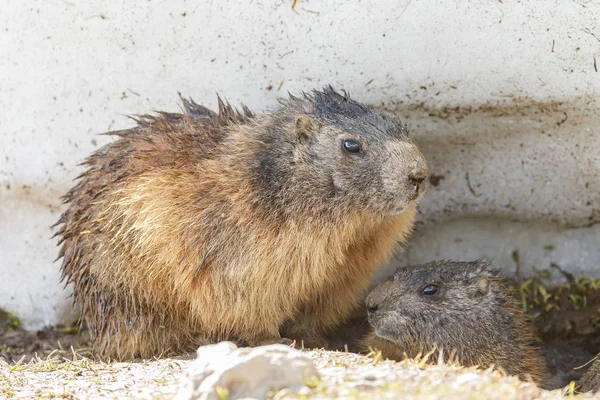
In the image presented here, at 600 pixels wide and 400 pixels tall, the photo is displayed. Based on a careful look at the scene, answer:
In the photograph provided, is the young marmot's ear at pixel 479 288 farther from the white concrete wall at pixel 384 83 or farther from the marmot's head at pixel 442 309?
the white concrete wall at pixel 384 83

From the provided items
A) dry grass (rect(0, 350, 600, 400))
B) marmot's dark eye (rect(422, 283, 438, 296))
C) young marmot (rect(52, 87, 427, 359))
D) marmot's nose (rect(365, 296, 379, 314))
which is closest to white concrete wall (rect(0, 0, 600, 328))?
young marmot (rect(52, 87, 427, 359))

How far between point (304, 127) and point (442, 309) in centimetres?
191

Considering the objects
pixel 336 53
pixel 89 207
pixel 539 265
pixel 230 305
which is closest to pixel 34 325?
pixel 89 207

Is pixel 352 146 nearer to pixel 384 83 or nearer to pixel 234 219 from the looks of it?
pixel 234 219

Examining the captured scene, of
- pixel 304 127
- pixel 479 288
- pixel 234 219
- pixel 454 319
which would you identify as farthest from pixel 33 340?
pixel 479 288

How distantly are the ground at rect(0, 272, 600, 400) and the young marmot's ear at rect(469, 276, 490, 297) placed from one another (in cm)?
100

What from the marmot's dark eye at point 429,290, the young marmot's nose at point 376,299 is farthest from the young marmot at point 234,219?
the marmot's dark eye at point 429,290

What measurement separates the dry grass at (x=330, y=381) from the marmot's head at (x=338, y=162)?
117 centimetres

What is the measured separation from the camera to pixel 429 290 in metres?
6.33

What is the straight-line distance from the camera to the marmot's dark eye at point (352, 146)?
5691 mm

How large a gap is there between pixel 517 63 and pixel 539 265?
88.5 inches

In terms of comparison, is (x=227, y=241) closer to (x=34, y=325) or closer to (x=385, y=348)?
(x=385, y=348)

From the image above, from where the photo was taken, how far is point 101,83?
276 inches

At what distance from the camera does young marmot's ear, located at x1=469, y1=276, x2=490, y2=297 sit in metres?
6.38
